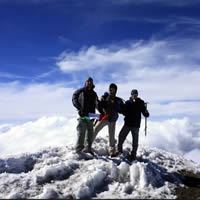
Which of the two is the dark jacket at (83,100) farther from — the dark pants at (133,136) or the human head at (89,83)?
the dark pants at (133,136)

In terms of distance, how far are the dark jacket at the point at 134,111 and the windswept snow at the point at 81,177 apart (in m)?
1.81

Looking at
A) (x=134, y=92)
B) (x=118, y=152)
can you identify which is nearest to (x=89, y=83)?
(x=134, y=92)

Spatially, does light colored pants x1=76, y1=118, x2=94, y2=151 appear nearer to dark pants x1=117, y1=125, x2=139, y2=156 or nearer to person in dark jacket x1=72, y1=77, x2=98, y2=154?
person in dark jacket x1=72, y1=77, x2=98, y2=154

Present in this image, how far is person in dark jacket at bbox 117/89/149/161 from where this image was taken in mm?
22578

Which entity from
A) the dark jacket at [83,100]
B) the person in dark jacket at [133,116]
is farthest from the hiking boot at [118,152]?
the dark jacket at [83,100]

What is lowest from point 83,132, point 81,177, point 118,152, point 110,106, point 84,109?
point 81,177

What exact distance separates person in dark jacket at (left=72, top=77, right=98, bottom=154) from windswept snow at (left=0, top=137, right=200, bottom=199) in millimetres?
709

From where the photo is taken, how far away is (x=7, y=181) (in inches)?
765

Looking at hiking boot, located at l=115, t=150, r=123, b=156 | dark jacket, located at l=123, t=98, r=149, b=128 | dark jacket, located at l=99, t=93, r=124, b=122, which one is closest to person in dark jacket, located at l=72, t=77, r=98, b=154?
dark jacket, located at l=99, t=93, r=124, b=122

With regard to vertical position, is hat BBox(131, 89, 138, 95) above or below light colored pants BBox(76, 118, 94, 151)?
above

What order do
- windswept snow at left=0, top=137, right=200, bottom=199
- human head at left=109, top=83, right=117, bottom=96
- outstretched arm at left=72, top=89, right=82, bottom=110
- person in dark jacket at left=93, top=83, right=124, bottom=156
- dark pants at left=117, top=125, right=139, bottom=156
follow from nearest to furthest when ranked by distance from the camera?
windswept snow at left=0, top=137, right=200, bottom=199
outstretched arm at left=72, top=89, right=82, bottom=110
human head at left=109, top=83, right=117, bottom=96
dark pants at left=117, top=125, right=139, bottom=156
person in dark jacket at left=93, top=83, right=124, bottom=156

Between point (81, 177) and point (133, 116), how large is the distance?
439 cm

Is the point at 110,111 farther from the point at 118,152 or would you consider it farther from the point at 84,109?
the point at 118,152

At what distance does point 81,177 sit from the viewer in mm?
19641
